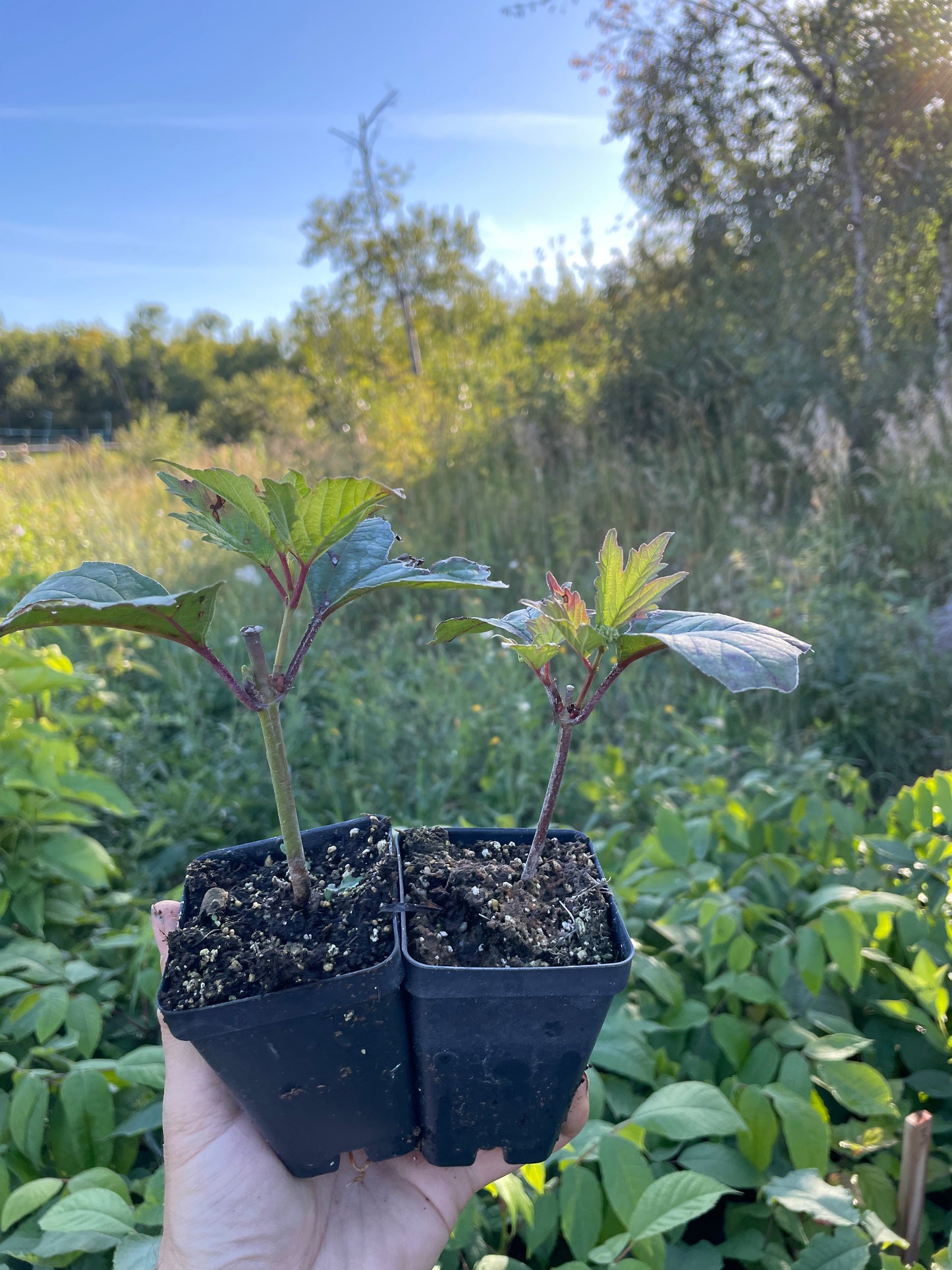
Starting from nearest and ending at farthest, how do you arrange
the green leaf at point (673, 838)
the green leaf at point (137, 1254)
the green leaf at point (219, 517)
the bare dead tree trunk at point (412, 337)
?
the green leaf at point (219, 517) → the green leaf at point (137, 1254) → the green leaf at point (673, 838) → the bare dead tree trunk at point (412, 337)

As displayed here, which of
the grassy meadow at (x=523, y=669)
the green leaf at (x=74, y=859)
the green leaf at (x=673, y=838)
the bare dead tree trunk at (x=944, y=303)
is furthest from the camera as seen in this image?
the bare dead tree trunk at (x=944, y=303)

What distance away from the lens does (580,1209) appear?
3.00 ft

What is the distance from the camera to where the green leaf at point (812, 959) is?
114 centimetres

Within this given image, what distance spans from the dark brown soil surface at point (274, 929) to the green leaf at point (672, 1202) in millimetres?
450

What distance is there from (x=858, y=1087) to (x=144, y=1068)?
3.20 feet

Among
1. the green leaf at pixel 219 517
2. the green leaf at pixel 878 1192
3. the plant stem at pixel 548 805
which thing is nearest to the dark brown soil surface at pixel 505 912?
the plant stem at pixel 548 805

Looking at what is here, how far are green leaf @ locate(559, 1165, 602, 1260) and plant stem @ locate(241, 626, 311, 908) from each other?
0.52 m

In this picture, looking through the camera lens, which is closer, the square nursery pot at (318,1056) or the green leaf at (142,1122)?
the square nursery pot at (318,1056)

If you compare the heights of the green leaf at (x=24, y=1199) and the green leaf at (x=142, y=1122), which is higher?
the green leaf at (x=24, y=1199)

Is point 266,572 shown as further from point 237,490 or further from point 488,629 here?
point 488,629

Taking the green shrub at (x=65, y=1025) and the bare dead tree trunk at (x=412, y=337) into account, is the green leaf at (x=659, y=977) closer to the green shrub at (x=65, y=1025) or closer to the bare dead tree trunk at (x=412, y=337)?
the green shrub at (x=65, y=1025)

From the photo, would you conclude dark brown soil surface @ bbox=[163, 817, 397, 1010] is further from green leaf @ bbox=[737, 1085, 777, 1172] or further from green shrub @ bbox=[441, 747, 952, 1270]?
green leaf @ bbox=[737, 1085, 777, 1172]

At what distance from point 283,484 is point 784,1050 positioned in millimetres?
1177

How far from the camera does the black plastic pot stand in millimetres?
700
